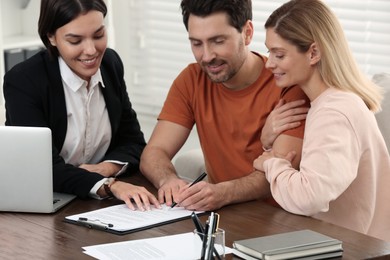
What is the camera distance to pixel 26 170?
2295 mm

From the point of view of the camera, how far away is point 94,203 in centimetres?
242

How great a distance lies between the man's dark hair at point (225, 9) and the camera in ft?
8.77

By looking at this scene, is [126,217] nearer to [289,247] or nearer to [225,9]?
[289,247]

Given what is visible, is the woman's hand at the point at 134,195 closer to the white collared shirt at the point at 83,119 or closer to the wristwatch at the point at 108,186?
the wristwatch at the point at 108,186

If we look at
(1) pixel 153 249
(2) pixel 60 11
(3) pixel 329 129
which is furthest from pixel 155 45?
(1) pixel 153 249

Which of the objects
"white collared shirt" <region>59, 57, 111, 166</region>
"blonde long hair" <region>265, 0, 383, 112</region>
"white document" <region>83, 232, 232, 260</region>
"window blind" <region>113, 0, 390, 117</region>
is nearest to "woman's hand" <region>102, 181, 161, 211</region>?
"white document" <region>83, 232, 232, 260</region>

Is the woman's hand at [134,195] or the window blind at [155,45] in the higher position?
the window blind at [155,45]

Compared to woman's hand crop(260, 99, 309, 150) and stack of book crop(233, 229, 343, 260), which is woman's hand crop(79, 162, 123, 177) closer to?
woman's hand crop(260, 99, 309, 150)

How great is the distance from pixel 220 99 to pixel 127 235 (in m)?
0.80

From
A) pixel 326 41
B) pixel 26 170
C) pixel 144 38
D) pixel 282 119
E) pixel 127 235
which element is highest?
pixel 326 41

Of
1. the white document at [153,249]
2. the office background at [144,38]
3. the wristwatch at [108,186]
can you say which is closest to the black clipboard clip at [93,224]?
the white document at [153,249]

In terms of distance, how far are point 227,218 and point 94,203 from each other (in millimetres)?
420

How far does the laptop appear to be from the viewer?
7.41 feet

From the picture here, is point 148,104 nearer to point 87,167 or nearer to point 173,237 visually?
point 87,167
